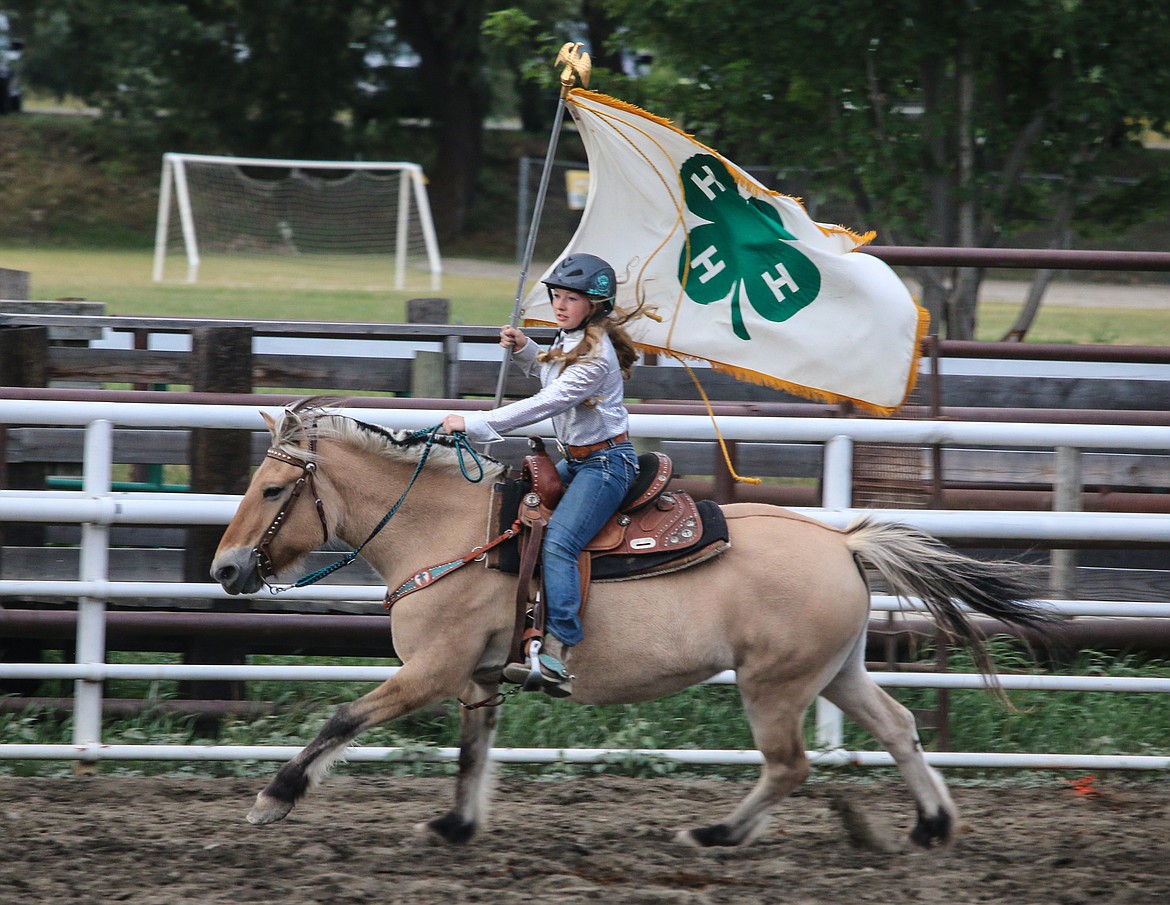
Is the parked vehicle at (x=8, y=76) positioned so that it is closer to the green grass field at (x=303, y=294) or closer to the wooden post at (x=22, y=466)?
the green grass field at (x=303, y=294)

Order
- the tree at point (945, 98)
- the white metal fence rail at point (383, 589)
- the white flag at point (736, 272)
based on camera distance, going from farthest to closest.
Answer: the tree at point (945, 98)
the white flag at point (736, 272)
the white metal fence rail at point (383, 589)

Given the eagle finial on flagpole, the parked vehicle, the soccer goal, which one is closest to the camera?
the eagle finial on flagpole

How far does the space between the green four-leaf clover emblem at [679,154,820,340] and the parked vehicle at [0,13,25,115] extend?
42367 mm

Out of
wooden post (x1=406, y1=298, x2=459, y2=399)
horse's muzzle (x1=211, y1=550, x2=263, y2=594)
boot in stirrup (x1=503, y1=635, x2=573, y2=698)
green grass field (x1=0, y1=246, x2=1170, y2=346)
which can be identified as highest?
green grass field (x1=0, y1=246, x2=1170, y2=346)

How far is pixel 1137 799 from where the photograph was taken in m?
5.17

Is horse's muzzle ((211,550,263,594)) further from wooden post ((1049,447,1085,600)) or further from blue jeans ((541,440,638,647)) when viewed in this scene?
wooden post ((1049,447,1085,600))

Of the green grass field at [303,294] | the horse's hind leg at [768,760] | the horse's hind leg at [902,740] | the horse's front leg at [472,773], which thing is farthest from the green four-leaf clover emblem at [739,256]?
the green grass field at [303,294]

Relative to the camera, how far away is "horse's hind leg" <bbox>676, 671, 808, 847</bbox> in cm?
444

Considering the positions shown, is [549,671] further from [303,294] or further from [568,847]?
[303,294]

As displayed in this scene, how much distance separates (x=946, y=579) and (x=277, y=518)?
2.40 metres

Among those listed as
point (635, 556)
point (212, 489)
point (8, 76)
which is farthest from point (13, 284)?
point (8, 76)

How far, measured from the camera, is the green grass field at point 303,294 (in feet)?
70.1

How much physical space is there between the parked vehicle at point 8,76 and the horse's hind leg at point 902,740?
43944 mm

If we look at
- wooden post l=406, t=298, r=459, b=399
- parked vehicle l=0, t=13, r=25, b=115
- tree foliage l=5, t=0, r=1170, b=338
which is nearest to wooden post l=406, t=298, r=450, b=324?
wooden post l=406, t=298, r=459, b=399
